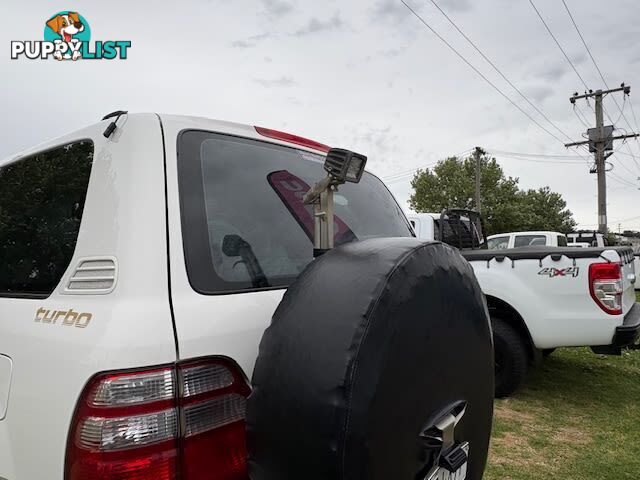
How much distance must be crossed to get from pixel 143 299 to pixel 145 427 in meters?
0.29

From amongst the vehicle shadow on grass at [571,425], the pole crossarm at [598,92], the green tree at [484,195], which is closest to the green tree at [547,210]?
the green tree at [484,195]

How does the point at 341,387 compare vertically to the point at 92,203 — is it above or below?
below

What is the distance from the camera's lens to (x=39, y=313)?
1.31 m

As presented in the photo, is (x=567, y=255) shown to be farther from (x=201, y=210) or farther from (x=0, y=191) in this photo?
(x=0, y=191)

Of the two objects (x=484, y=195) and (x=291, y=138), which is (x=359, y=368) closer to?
(x=291, y=138)

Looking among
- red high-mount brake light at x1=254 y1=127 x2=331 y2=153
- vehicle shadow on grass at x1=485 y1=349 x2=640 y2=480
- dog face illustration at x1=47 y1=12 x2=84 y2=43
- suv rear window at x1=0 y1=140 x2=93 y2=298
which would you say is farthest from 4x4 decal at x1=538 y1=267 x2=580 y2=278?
dog face illustration at x1=47 y1=12 x2=84 y2=43

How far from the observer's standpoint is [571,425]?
3986 mm

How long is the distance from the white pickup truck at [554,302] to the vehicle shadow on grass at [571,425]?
46cm

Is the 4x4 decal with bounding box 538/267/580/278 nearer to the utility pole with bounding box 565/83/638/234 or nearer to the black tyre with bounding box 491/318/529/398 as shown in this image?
the black tyre with bounding box 491/318/529/398

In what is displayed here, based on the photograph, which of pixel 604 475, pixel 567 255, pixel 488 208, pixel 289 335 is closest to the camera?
pixel 289 335

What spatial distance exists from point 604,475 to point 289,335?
310 cm

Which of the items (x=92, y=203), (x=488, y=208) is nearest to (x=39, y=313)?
(x=92, y=203)

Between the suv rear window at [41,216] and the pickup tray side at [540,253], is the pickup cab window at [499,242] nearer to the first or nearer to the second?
the pickup tray side at [540,253]

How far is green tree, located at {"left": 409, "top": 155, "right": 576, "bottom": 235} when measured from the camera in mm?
39969
